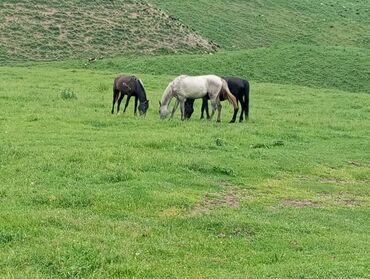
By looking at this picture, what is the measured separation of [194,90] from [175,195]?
33.6ft

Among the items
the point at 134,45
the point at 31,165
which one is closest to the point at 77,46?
the point at 134,45

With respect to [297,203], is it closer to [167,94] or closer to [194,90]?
[194,90]

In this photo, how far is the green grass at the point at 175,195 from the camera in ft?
29.8

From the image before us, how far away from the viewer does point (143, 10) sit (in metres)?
54.0

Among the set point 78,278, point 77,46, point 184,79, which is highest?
point 78,278

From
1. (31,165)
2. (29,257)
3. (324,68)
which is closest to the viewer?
(29,257)

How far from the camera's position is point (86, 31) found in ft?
158

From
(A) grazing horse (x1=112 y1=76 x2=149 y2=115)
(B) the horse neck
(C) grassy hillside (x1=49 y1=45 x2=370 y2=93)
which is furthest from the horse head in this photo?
(C) grassy hillside (x1=49 y1=45 x2=370 y2=93)

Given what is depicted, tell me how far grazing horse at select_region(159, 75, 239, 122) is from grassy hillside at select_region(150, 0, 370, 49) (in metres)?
30.5

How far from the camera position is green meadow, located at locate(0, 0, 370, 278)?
30.0 feet

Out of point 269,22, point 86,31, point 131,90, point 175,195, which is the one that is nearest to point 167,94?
point 131,90

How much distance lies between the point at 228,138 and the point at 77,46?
28226 mm

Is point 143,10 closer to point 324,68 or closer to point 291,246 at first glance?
point 324,68

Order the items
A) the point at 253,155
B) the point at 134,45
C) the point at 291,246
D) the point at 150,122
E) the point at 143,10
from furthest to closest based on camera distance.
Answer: the point at 143,10
the point at 134,45
the point at 150,122
the point at 253,155
the point at 291,246
